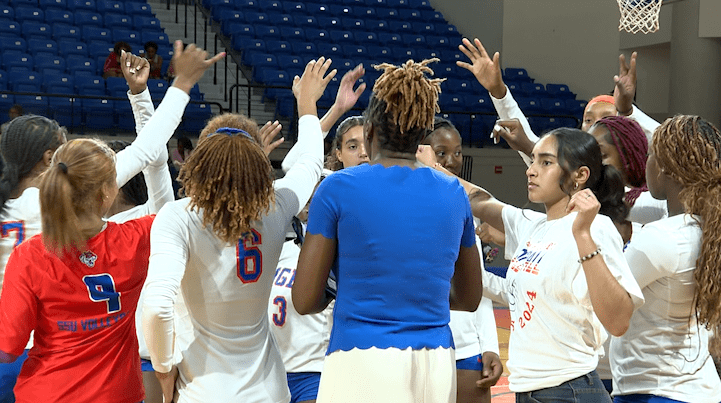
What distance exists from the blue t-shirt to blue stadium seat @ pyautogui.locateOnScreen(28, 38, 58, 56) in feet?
35.8

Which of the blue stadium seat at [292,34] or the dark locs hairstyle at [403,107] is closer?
the dark locs hairstyle at [403,107]

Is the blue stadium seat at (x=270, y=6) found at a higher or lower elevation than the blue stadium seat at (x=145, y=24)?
higher

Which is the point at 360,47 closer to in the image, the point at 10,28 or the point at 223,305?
the point at 10,28

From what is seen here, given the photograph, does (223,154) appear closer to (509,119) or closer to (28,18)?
(509,119)

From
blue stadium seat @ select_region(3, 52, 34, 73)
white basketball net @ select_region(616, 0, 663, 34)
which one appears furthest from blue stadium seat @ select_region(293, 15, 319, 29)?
white basketball net @ select_region(616, 0, 663, 34)

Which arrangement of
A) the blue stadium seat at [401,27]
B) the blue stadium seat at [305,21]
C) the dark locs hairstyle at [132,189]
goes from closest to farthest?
1. the dark locs hairstyle at [132,189]
2. the blue stadium seat at [305,21]
3. the blue stadium seat at [401,27]

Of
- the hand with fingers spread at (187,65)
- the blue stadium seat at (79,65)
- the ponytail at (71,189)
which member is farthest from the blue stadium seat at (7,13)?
the ponytail at (71,189)

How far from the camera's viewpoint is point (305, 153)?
255 cm

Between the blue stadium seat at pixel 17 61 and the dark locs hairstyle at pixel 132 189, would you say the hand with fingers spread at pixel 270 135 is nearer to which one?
the dark locs hairstyle at pixel 132 189

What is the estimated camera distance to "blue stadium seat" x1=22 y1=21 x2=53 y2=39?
12.0 metres

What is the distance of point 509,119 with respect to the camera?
335 centimetres

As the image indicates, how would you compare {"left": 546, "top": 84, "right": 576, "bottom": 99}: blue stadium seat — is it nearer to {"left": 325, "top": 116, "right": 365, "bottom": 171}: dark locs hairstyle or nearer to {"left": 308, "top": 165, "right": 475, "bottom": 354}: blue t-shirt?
{"left": 325, "top": 116, "right": 365, "bottom": 171}: dark locs hairstyle

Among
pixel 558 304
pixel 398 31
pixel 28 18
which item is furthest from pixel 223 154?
pixel 398 31

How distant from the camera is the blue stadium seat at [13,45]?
11.3m
